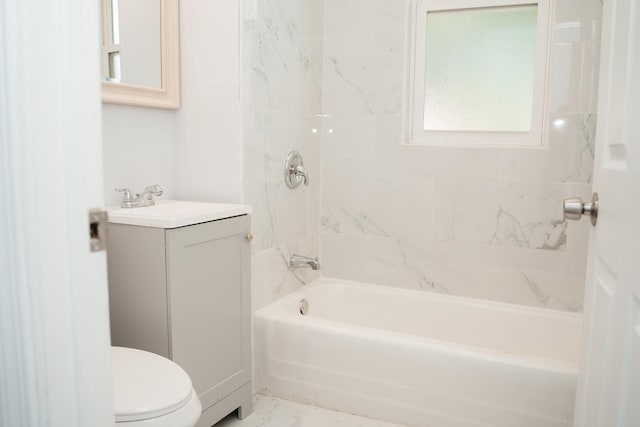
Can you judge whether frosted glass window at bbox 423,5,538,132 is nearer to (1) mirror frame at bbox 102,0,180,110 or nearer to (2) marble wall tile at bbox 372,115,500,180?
(2) marble wall tile at bbox 372,115,500,180

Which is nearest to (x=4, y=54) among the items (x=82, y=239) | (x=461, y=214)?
(x=82, y=239)

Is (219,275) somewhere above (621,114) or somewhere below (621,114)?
below

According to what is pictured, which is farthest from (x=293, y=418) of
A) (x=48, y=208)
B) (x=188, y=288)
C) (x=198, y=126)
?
(x=48, y=208)

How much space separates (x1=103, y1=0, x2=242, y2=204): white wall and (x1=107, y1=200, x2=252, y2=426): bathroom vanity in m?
0.21

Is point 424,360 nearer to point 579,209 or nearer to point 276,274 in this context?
point 276,274

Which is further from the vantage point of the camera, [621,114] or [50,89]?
[621,114]

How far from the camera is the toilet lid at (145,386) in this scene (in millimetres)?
1358

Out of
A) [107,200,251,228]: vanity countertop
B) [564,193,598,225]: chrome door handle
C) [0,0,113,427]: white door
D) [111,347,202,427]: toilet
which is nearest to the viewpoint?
[0,0,113,427]: white door

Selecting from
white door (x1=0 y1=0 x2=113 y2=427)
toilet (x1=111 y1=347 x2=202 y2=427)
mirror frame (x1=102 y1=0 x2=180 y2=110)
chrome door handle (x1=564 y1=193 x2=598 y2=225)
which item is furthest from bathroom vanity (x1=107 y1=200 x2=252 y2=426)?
chrome door handle (x1=564 y1=193 x2=598 y2=225)

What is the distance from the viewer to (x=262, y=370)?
2.45 metres

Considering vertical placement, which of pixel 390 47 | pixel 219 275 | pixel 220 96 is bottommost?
pixel 219 275

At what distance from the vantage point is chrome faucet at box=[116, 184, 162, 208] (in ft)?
6.70

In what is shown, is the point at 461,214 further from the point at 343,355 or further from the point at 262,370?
the point at 262,370

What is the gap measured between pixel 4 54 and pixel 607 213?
105 cm
